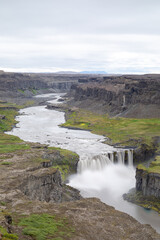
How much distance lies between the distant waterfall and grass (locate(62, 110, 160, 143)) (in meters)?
16.4

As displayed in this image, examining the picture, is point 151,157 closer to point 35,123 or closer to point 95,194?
point 95,194

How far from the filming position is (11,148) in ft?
227

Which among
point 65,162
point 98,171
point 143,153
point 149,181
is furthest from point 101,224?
point 143,153

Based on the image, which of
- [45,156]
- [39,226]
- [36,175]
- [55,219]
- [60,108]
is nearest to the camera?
[39,226]

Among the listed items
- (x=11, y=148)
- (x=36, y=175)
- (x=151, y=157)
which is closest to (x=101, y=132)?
(x=151, y=157)

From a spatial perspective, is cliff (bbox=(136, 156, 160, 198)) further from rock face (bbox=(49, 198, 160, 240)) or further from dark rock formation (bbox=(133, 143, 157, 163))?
rock face (bbox=(49, 198, 160, 240))

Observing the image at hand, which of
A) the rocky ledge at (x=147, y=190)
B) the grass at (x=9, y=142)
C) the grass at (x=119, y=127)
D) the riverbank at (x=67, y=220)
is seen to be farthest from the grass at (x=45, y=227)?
the grass at (x=119, y=127)

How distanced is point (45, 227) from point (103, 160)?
48798mm

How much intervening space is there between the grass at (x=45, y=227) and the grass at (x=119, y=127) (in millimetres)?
68193

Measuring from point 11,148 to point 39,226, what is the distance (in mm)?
44387

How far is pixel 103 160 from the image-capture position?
2948 inches

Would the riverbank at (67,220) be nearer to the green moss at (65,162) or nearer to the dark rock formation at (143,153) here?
the green moss at (65,162)

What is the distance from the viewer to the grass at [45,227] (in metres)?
25.2

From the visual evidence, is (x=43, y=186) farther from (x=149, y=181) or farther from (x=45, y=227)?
(x=149, y=181)
